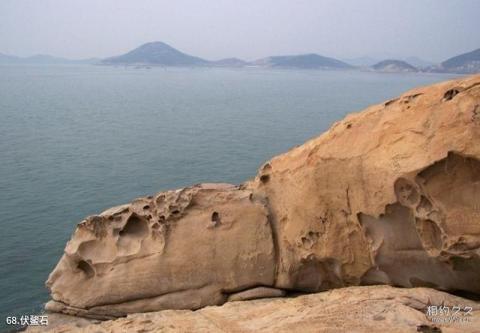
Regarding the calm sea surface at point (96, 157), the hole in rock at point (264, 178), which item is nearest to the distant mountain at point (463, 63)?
the calm sea surface at point (96, 157)

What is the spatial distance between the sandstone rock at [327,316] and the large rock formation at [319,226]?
0.57m

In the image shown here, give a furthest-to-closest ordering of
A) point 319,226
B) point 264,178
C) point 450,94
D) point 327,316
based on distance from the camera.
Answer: point 264,178
point 319,226
point 450,94
point 327,316

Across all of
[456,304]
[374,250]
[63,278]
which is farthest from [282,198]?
[63,278]

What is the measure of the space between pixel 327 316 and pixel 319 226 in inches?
76.4

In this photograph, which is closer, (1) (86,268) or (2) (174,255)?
(2) (174,255)

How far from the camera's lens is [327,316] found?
6.17 metres

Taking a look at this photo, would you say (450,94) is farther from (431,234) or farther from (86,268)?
(86,268)

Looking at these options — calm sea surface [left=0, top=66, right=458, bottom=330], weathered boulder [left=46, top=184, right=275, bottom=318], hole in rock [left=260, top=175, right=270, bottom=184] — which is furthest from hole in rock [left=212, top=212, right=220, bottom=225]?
calm sea surface [left=0, top=66, right=458, bottom=330]

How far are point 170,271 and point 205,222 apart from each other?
106 centimetres

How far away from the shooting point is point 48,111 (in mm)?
42781

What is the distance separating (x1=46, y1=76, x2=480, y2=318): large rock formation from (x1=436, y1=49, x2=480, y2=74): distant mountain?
155 m

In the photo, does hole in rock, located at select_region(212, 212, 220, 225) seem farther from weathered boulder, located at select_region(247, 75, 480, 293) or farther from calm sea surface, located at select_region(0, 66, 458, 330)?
calm sea surface, located at select_region(0, 66, 458, 330)

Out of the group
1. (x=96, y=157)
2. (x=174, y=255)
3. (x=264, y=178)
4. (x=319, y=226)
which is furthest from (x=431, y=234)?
(x=96, y=157)

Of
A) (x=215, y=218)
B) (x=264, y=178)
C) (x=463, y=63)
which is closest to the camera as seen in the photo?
(x=215, y=218)
